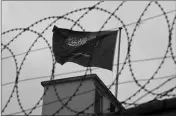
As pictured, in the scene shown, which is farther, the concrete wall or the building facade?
the concrete wall

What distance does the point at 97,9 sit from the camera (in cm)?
646

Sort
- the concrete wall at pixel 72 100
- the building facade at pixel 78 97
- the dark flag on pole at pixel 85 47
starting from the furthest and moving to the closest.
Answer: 1. the concrete wall at pixel 72 100
2. the building facade at pixel 78 97
3. the dark flag on pole at pixel 85 47

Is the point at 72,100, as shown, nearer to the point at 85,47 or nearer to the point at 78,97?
the point at 78,97

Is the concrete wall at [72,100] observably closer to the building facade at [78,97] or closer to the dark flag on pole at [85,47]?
the building facade at [78,97]

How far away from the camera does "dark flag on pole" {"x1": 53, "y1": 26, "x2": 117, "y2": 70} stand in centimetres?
980

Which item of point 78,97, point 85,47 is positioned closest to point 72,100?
point 78,97

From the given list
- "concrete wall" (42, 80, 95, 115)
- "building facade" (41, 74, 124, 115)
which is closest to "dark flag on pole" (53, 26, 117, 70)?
"building facade" (41, 74, 124, 115)

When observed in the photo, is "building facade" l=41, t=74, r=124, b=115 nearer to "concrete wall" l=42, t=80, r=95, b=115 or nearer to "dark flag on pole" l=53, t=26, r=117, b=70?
"concrete wall" l=42, t=80, r=95, b=115

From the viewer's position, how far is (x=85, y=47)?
388 inches

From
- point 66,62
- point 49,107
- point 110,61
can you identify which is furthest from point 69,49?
point 49,107

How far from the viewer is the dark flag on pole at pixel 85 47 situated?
980cm

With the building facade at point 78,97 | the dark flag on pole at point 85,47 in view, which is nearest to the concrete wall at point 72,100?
the building facade at point 78,97

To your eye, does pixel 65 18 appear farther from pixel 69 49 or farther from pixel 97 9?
pixel 69 49

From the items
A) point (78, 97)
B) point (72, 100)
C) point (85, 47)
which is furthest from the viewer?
point (78, 97)
